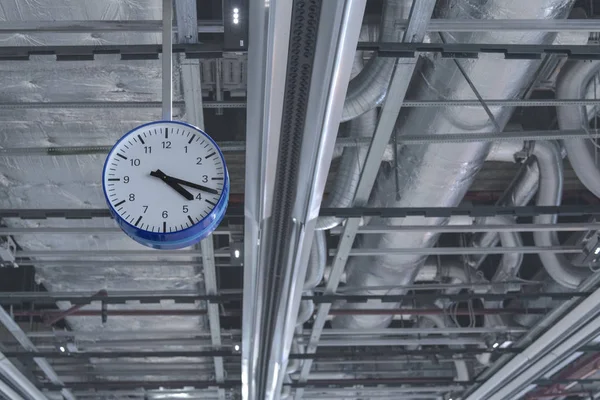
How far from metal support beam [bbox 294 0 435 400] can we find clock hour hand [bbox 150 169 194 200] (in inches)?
54.0

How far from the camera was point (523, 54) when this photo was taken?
12.0 feet

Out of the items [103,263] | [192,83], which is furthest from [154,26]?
[103,263]

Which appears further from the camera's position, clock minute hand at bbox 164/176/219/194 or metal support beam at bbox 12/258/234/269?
metal support beam at bbox 12/258/234/269

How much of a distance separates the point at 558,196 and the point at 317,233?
5.35ft

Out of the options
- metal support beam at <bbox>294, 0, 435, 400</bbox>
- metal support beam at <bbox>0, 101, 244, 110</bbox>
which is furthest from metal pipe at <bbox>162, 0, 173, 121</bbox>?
metal support beam at <bbox>294, 0, 435, 400</bbox>

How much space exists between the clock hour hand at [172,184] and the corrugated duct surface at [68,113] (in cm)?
102

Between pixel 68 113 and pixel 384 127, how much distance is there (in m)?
1.71

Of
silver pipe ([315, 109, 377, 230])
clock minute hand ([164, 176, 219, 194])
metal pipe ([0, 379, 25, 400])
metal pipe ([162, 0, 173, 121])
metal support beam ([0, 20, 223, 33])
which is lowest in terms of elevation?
clock minute hand ([164, 176, 219, 194])

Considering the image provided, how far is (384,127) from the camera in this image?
14.4 ft

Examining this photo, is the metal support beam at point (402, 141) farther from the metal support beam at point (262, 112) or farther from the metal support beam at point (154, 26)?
the metal support beam at point (154, 26)

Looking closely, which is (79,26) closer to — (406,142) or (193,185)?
(193,185)

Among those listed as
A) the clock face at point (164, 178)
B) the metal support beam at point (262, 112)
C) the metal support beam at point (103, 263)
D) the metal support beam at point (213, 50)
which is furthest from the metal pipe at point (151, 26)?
the metal support beam at point (103, 263)

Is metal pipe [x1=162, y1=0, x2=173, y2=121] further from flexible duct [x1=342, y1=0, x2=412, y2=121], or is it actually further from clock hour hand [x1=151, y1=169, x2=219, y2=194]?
flexible duct [x1=342, y1=0, x2=412, y2=121]

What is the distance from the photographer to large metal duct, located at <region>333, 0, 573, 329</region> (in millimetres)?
3607
